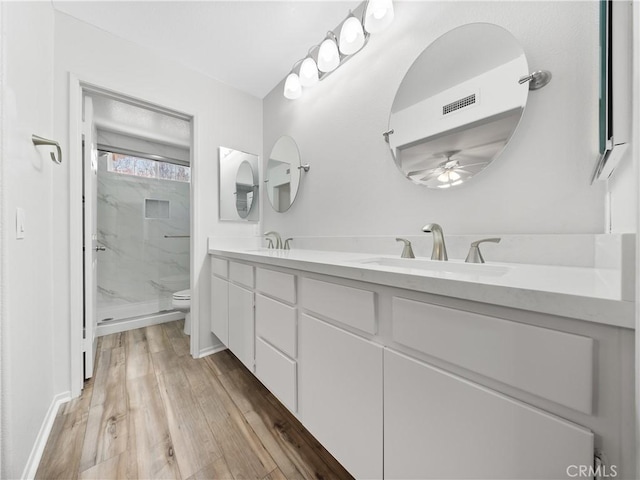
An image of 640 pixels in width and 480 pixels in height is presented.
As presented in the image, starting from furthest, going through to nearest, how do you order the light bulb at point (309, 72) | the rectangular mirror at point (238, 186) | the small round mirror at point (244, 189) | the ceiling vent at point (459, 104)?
the small round mirror at point (244, 189)
the rectangular mirror at point (238, 186)
the light bulb at point (309, 72)
the ceiling vent at point (459, 104)

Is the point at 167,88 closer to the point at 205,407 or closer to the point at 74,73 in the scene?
the point at 74,73

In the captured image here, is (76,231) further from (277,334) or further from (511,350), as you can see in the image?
(511,350)

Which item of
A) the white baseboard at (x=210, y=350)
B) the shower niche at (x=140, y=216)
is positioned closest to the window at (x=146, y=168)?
the shower niche at (x=140, y=216)

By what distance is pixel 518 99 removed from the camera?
90cm

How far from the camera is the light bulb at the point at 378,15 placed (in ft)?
4.19

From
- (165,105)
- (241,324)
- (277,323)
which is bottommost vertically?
(241,324)

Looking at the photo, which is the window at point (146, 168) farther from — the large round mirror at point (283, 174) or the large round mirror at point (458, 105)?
the large round mirror at point (458, 105)

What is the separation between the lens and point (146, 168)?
10.1ft

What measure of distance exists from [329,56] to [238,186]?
125 cm

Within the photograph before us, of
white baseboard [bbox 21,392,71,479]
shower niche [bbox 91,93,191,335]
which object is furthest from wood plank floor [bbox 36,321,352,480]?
shower niche [bbox 91,93,191,335]

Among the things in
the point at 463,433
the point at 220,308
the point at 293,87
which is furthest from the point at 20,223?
the point at 293,87

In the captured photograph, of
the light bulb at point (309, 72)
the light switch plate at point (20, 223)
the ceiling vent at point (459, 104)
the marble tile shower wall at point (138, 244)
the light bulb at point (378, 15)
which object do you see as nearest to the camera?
the light switch plate at point (20, 223)

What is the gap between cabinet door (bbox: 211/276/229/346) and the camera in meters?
1.76

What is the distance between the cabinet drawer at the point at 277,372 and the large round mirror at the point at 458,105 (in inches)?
42.4
